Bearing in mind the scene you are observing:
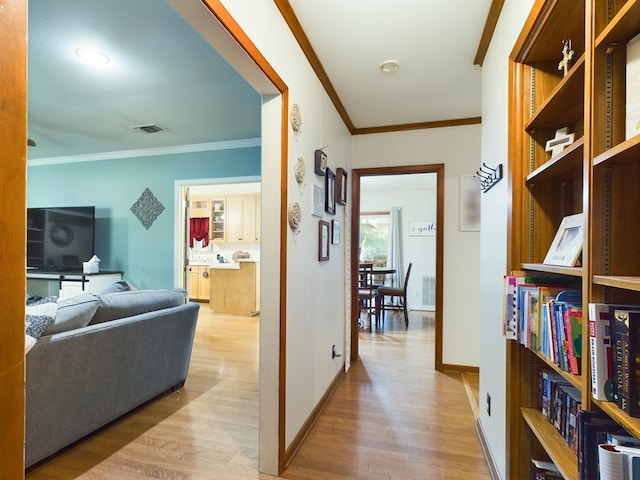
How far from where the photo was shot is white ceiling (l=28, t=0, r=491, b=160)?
6.14 ft

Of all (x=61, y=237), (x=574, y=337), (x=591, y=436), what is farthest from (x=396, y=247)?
(x=591, y=436)

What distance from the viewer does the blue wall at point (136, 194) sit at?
4371mm

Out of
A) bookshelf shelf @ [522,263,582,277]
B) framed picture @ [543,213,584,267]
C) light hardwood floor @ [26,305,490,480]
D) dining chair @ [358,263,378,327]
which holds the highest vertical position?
framed picture @ [543,213,584,267]

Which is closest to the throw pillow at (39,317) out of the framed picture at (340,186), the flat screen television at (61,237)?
the framed picture at (340,186)

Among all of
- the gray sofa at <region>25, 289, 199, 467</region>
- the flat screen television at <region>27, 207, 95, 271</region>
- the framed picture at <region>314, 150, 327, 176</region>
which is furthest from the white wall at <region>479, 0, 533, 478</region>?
the flat screen television at <region>27, 207, 95, 271</region>

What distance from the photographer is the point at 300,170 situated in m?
1.94

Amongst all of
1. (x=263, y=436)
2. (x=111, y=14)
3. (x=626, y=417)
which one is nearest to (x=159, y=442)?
(x=263, y=436)

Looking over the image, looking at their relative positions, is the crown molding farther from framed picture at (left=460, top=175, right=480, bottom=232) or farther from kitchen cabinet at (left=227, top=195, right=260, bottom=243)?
framed picture at (left=460, top=175, right=480, bottom=232)

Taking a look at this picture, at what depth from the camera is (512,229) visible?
1.47m

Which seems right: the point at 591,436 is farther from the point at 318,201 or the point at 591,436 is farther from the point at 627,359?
the point at 318,201

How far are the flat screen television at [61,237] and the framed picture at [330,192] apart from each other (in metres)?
3.72

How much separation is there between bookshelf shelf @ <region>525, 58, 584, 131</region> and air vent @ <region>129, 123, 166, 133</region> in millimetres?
3654

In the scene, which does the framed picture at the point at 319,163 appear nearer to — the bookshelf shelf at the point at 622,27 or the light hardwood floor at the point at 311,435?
the bookshelf shelf at the point at 622,27

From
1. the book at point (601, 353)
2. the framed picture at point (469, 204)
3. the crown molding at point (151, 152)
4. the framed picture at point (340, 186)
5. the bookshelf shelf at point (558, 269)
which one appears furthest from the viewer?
the crown molding at point (151, 152)
